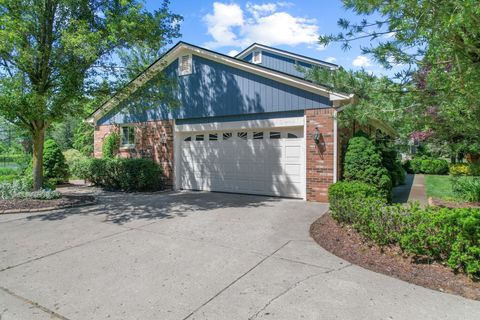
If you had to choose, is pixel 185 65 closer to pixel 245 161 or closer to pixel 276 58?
pixel 245 161

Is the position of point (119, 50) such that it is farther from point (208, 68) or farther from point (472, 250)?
point (472, 250)

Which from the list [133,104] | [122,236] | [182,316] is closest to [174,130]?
[133,104]

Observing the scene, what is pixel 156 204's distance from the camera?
28.8ft

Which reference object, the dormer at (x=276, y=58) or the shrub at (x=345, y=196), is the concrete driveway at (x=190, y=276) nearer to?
the shrub at (x=345, y=196)

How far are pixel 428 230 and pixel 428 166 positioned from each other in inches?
727

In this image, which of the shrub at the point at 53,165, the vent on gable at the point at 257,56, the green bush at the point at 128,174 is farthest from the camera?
the vent on gable at the point at 257,56

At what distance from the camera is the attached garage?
31.5 ft

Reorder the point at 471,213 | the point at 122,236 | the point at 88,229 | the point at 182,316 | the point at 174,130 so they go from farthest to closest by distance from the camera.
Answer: the point at 174,130
the point at 88,229
the point at 122,236
the point at 471,213
the point at 182,316

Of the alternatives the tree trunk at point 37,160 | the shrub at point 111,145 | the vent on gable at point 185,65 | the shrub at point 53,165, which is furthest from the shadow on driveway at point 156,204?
the vent on gable at point 185,65

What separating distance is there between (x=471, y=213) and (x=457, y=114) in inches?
65.8

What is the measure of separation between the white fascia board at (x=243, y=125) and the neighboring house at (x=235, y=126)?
3 centimetres

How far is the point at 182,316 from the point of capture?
297 cm

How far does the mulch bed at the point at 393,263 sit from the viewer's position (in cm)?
356

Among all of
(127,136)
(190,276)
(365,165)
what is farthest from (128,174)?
(190,276)
